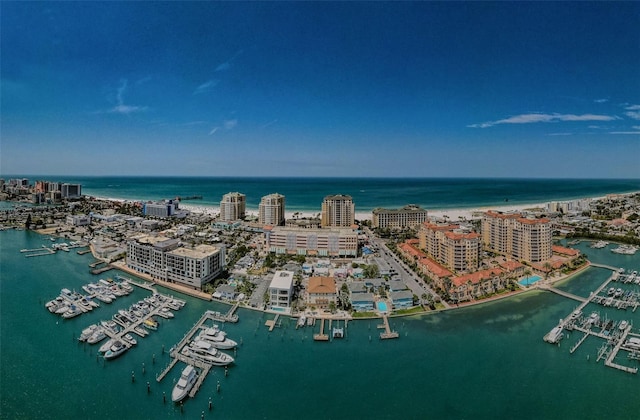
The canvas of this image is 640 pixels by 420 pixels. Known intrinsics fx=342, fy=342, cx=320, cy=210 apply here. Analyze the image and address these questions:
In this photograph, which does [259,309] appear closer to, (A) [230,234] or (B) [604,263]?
(A) [230,234]

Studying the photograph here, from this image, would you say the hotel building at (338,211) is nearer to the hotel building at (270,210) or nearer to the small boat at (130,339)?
the hotel building at (270,210)

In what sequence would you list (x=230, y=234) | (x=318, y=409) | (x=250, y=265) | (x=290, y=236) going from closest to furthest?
1. (x=318, y=409)
2. (x=250, y=265)
3. (x=290, y=236)
4. (x=230, y=234)

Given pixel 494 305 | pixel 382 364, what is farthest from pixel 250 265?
pixel 494 305

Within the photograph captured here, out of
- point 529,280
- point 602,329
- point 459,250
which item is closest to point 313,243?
point 459,250

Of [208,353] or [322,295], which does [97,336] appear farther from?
[322,295]

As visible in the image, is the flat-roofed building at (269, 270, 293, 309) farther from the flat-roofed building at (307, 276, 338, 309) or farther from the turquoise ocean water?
the turquoise ocean water

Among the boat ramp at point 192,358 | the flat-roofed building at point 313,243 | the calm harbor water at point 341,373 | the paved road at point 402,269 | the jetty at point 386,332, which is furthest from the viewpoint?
the flat-roofed building at point 313,243

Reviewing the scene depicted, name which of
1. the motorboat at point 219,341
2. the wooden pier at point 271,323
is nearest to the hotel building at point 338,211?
the wooden pier at point 271,323
